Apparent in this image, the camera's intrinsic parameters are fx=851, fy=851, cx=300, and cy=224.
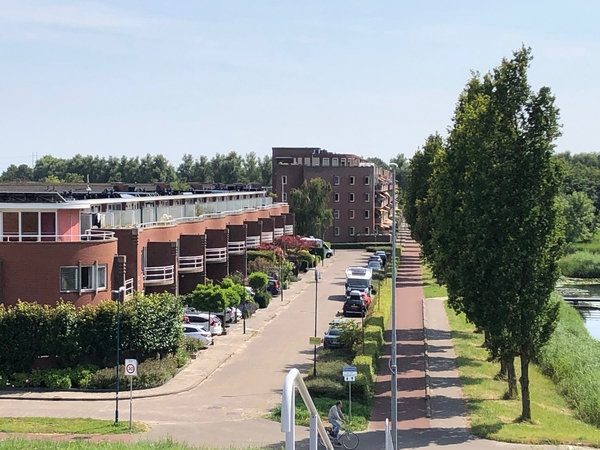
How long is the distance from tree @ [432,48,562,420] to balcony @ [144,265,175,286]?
52.1 feet

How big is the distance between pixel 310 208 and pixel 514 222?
66265mm

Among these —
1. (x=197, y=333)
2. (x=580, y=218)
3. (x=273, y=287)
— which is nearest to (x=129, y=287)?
(x=197, y=333)

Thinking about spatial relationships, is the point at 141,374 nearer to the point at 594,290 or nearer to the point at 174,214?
the point at 174,214

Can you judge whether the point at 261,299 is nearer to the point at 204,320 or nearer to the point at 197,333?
the point at 204,320

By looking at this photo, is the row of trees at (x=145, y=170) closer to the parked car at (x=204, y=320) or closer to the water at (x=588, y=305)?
the water at (x=588, y=305)

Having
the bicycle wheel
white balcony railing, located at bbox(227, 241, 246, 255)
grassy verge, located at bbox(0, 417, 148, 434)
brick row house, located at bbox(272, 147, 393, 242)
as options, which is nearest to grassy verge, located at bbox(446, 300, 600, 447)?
the bicycle wheel

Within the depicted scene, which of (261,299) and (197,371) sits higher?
(261,299)

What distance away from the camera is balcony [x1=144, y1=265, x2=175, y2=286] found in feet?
132

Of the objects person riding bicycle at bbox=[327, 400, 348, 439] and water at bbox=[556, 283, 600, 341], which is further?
water at bbox=[556, 283, 600, 341]

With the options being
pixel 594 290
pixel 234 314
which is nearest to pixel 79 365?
pixel 234 314

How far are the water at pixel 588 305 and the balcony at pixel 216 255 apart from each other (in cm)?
2411

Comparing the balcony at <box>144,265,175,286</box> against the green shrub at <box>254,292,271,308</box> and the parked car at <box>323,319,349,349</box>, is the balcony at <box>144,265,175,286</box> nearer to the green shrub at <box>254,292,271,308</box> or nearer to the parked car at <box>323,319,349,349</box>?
the parked car at <box>323,319,349,349</box>

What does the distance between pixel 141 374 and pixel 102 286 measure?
4.41 metres

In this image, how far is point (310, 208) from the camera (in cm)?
9444
